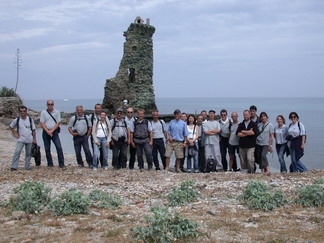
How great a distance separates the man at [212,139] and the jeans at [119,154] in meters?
2.42

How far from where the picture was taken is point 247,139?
10.5 m

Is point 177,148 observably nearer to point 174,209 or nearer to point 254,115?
point 254,115

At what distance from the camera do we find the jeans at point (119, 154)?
11.6 meters

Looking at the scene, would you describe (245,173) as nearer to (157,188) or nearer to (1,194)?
(157,188)

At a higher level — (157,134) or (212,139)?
(157,134)

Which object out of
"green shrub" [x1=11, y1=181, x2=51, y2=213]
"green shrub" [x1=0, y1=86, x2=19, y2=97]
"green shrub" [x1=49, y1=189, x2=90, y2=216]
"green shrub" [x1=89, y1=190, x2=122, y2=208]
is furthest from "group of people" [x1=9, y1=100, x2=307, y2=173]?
"green shrub" [x1=0, y1=86, x2=19, y2=97]

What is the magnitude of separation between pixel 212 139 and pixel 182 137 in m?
0.91

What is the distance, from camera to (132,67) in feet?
125

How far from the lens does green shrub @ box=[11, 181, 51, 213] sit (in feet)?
21.4

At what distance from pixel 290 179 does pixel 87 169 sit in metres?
5.74

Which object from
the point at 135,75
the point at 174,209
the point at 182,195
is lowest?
the point at 174,209

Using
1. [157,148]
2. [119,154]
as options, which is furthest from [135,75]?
[119,154]

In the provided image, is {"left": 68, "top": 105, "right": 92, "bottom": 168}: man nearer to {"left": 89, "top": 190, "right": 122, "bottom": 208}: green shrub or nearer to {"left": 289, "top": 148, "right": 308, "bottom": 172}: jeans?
{"left": 89, "top": 190, "right": 122, "bottom": 208}: green shrub

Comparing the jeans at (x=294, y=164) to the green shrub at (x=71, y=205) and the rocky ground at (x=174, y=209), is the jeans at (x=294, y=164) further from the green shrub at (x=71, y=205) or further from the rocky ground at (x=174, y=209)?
the green shrub at (x=71, y=205)
